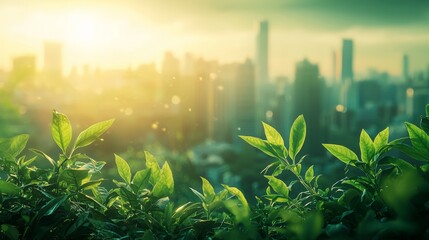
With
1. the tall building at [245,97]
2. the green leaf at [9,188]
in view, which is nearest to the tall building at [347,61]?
the tall building at [245,97]

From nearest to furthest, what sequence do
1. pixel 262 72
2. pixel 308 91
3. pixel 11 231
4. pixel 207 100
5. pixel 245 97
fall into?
pixel 11 231
pixel 207 100
pixel 245 97
pixel 308 91
pixel 262 72

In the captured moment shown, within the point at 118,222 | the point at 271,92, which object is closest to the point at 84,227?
the point at 118,222

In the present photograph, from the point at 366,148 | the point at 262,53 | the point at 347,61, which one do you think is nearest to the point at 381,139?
the point at 366,148

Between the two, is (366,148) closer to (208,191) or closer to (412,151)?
(412,151)

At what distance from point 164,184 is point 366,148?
0.19m

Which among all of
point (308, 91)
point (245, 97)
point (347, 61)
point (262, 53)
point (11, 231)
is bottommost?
point (245, 97)

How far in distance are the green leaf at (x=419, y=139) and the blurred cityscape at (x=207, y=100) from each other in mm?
3362

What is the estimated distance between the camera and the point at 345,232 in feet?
1.11

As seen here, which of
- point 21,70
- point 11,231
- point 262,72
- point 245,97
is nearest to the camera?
point 11,231

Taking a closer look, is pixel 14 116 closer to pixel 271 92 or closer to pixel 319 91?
pixel 271 92

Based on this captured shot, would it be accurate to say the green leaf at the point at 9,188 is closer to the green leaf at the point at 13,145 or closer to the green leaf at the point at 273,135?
the green leaf at the point at 13,145

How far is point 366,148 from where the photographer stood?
1.42 ft

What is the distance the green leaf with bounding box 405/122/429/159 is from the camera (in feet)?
1.36

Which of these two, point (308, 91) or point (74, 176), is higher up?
point (74, 176)
